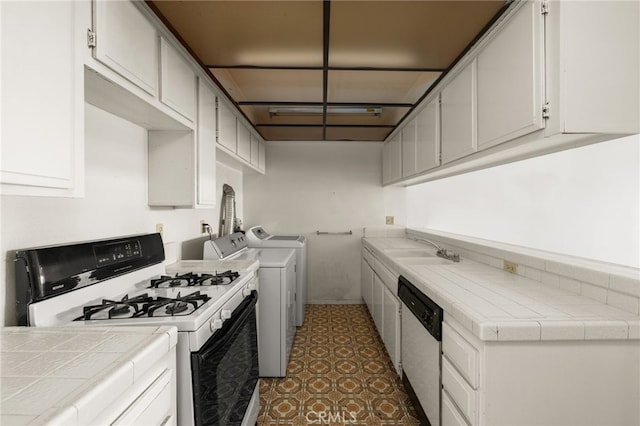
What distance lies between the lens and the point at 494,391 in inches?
42.1

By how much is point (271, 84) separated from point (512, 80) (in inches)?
62.3

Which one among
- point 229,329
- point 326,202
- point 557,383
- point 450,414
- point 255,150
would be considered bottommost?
point 450,414

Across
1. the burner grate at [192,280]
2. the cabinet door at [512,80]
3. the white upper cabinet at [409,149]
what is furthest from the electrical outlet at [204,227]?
the cabinet door at [512,80]

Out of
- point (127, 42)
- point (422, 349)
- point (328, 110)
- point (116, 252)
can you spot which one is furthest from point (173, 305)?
point (328, 110)

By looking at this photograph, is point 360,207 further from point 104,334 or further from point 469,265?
point 104,334

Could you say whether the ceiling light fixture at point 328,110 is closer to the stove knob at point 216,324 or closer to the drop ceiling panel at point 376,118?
the drop ceiling panel at point 376,118

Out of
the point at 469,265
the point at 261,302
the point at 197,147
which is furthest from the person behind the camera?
the point at 261,302

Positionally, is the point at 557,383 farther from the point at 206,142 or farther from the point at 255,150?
the point at 255,150

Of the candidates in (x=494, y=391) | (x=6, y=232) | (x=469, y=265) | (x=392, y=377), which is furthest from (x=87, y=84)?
(x=392, y=377)

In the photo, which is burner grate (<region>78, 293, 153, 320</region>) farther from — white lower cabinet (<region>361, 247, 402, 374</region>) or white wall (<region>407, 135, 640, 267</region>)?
white wall (<region>407, 135, 640, 267</region>)

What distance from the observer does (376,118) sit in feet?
10.0

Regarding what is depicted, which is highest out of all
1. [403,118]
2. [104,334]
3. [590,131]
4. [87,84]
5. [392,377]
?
[403,118]

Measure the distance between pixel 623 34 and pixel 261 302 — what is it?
2365 millimetres

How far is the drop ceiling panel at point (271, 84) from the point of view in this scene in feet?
6.80
